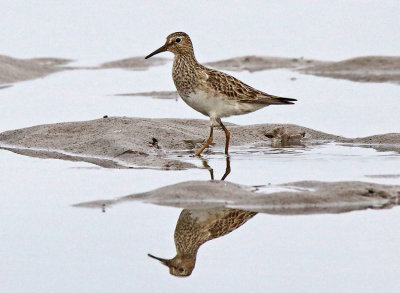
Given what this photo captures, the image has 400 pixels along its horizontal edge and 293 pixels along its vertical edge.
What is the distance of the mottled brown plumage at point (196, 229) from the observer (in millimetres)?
9148

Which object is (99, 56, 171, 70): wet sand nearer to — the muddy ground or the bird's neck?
the muddy ground

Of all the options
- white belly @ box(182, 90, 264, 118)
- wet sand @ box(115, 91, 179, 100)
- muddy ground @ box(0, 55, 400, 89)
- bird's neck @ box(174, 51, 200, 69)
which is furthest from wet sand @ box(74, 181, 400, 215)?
muddy ground @ box(0, 55, 400, 89)

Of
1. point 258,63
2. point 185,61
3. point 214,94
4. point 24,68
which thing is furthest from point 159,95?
point 214,94

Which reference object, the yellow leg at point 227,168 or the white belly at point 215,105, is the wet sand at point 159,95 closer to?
the white belly at point 215,105

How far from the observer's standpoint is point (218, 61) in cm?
2644

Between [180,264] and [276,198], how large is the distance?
79.1 inches

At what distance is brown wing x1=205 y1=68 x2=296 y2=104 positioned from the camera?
14297 mm

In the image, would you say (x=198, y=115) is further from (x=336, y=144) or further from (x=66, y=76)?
(x=66, y=76)

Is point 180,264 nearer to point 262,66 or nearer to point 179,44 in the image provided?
point 179,44

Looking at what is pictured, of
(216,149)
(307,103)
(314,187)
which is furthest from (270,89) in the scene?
(314,187)

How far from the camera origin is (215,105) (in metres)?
14.3

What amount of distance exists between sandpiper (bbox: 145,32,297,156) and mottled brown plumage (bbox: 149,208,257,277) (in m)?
3.84

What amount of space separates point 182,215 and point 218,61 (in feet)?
53.3

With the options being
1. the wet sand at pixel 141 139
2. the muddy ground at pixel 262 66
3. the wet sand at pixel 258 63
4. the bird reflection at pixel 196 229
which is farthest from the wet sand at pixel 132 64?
the bird reflection at pixel 196 229
